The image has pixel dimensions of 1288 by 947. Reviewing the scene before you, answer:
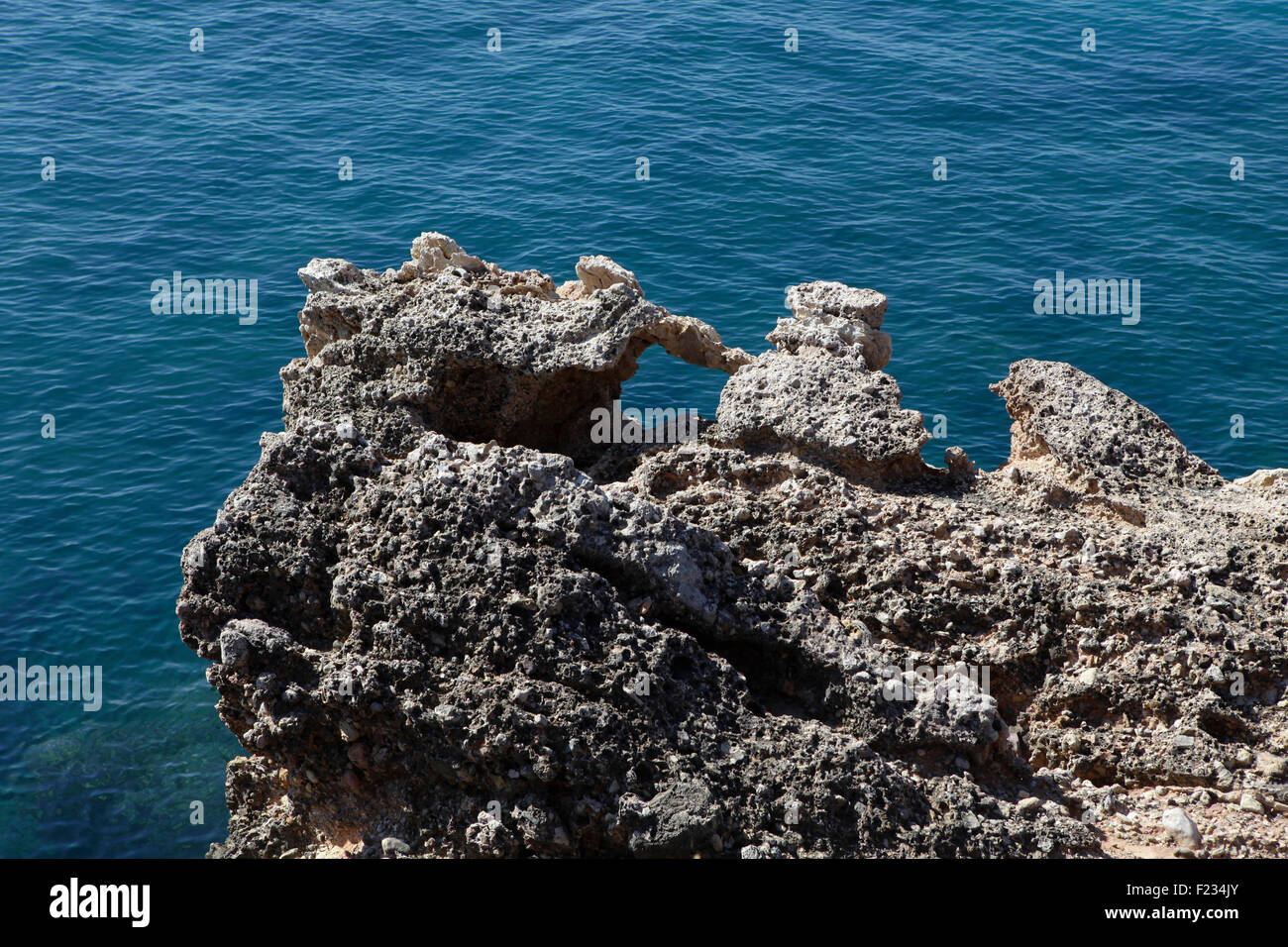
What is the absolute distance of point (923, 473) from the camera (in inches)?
613

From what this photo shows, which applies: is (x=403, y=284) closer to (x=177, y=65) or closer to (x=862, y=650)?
(x=862, y=650)

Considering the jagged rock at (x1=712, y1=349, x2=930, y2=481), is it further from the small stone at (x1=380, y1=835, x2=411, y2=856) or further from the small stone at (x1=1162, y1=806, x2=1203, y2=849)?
the small stone at (x1=380, y1=835, x2=411, y2=856)

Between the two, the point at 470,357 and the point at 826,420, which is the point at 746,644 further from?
the point at 470,357

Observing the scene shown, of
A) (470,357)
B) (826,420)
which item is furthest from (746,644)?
(470,357)

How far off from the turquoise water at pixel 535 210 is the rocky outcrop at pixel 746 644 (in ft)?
33.4

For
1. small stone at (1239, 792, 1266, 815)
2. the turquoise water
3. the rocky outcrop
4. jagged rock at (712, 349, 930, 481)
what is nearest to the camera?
the rocky outcrop

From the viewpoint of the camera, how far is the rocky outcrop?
10984mm

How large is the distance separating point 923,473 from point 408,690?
7.42 metres

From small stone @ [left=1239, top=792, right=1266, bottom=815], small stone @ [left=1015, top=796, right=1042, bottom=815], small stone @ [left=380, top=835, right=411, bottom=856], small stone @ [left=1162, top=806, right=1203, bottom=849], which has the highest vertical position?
small stone @ [left=1015, top=796, right=1042, bottom=815]

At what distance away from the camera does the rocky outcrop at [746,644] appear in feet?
36.0

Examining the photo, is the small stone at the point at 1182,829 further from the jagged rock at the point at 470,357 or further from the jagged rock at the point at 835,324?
the jagged rock at the point at 470,357

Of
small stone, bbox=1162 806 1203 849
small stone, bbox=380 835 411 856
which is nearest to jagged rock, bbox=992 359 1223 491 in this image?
small stone, bbox=1162 806 1203 849

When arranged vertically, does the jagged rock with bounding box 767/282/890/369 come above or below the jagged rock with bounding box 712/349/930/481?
above

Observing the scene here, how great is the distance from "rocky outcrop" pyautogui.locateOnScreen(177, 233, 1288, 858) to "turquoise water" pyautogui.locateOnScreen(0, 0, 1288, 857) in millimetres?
10187
